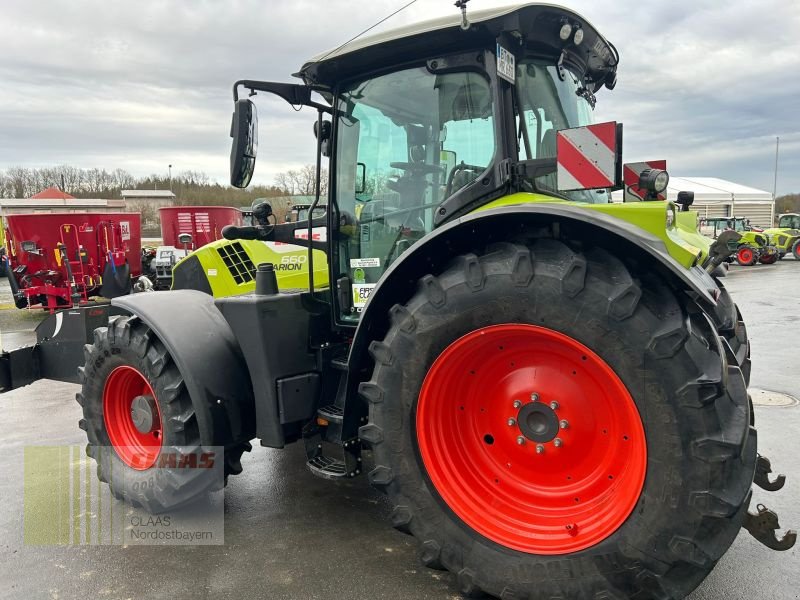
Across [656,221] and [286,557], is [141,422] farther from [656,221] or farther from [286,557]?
[656,221]

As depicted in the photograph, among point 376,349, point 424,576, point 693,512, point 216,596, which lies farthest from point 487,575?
point 216,596

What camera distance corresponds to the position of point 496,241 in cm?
261

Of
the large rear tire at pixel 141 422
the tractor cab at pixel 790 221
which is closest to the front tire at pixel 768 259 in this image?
the tractor cab at pixel 790 221

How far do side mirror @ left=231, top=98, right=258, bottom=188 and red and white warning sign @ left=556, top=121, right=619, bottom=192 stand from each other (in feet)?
5.09

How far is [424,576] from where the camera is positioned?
9.29 ft

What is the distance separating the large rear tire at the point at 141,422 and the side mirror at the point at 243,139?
1.14 metres

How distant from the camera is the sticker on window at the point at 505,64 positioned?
2.74 metres

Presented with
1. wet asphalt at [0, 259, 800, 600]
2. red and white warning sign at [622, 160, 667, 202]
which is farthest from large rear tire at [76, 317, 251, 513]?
red and white warning sign at [622, 160, 667, 202]

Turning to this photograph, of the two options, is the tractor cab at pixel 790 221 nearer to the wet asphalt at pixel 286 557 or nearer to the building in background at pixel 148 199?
the wet asphalt at pixel 286 557

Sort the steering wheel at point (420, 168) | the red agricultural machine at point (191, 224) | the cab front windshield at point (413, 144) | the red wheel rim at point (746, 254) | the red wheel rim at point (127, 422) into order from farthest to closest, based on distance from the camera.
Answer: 1. the red wheel rim at point (746, 254)
2. the red agricultural machine at point (191, 224)
3. the red wheel rim at point (127, 422)
4. the steering wheel at point (420, 168)
5. the cab front windshield at point (413, 144)

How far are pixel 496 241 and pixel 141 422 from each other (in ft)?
8.03

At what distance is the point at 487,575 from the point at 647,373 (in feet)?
3.44

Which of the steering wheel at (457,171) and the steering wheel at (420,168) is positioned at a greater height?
the steering wheel at (420,168)

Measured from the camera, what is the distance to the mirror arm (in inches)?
123
